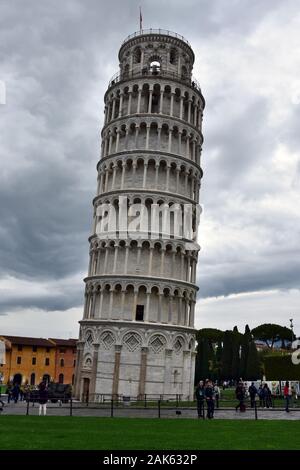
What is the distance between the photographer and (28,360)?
107m

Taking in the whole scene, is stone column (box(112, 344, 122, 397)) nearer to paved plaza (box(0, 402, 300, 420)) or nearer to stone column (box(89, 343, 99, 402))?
stone column (box(89, 343, 99, 402))

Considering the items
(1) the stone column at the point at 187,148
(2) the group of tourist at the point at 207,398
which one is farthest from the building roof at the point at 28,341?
(2) the group of tourist at the point at 207,398

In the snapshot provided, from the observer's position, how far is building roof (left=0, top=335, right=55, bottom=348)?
106644 mm

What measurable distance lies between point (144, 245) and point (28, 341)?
68.4m

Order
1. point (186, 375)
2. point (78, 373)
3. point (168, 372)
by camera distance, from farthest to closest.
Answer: point (78, 373) < point (186, 375) < point (168, 372)

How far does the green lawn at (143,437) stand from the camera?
1422 centimetres

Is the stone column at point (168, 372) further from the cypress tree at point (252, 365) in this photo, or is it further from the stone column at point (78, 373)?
the cypress tree at point (252, 365)

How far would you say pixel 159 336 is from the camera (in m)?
47.9

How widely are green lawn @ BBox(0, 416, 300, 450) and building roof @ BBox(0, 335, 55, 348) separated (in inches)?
3545

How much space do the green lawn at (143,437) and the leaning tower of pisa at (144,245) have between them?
26.7 meters

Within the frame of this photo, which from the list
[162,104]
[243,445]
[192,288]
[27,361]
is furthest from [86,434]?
[27,361]

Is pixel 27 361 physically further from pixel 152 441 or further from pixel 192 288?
pixel 152 441

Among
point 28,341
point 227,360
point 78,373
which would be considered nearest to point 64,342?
point 28,341

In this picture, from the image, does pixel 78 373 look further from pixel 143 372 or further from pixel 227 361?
pixel 227 361
